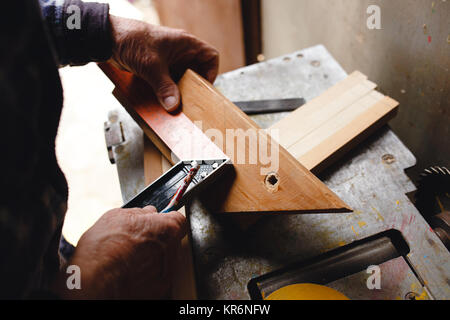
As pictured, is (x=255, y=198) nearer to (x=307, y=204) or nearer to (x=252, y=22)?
(x=307, y=204)

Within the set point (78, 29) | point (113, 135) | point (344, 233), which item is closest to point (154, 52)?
point (78, 29)

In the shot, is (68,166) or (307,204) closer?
(307,204)

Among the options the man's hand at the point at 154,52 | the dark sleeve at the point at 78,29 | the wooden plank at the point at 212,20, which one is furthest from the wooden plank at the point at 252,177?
the wooden plank at the point at 212,20

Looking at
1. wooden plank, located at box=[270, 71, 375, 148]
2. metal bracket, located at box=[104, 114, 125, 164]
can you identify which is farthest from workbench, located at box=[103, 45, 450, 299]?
wooden plank, located at box=[270, 71, 375, 148]

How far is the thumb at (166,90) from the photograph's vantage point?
39.4 inches

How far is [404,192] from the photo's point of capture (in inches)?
37.9

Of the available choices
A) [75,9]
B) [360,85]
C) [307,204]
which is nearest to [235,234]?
[307,204]

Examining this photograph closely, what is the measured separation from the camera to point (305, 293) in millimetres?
737

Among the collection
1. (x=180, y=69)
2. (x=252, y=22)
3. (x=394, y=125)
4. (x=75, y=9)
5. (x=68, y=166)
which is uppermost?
(x=75, y=9)

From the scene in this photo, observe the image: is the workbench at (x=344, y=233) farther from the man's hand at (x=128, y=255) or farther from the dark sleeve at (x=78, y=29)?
the dark sleeve at (x=78, y=29)

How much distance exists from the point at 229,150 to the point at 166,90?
32 centimetres

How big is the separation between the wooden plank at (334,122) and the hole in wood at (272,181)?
203 mm

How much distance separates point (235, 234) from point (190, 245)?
0.14 metres

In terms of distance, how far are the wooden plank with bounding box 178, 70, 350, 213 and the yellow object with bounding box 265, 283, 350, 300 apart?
0.19m
